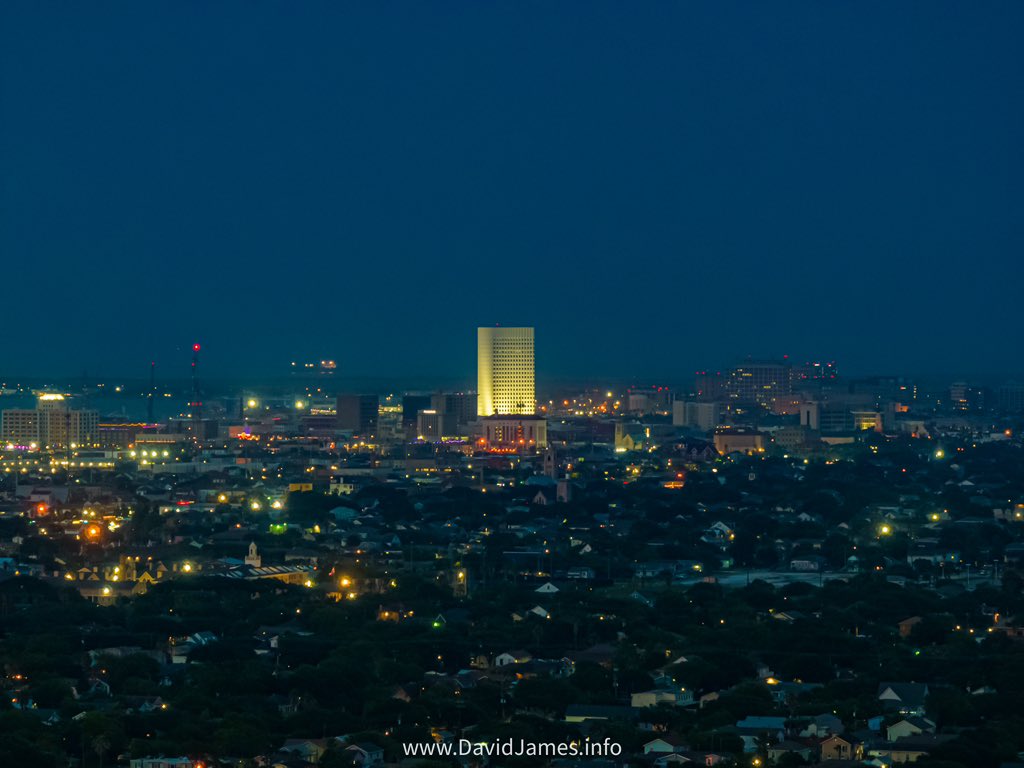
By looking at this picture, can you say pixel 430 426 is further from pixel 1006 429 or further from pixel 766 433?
pixel 1006 429

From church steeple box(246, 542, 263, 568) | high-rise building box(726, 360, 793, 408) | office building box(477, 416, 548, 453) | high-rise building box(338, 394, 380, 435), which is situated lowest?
church steeple box(246, 542, 263, 568)

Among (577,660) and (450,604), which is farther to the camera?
(450,604)

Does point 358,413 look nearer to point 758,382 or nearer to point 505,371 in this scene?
point 505,371

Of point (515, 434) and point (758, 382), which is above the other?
point (758, 382)

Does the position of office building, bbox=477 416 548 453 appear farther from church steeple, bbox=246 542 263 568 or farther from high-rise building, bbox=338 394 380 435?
church steeple, bbox=246 542 263 568

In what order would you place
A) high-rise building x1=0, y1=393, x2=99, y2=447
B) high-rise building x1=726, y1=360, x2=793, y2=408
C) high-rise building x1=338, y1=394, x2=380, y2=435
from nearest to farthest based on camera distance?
high-rise building x1=0, y1=393, x2=99, y2=447 < high-rise building x1=338, y1=394, x2=380, y2=435 < high-rise building x1=726, y1=360, x2=793, y2=408

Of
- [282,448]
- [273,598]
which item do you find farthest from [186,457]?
[273,598]

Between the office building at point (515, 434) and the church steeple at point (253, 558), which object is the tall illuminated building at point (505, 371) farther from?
the church steeple at point (253, 558)

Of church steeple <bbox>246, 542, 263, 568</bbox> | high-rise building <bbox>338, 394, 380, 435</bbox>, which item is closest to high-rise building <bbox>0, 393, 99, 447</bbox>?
high-rise building <bbox>338, 394, 380, 435</bbox>

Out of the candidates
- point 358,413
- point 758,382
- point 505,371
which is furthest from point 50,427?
point 758,382
